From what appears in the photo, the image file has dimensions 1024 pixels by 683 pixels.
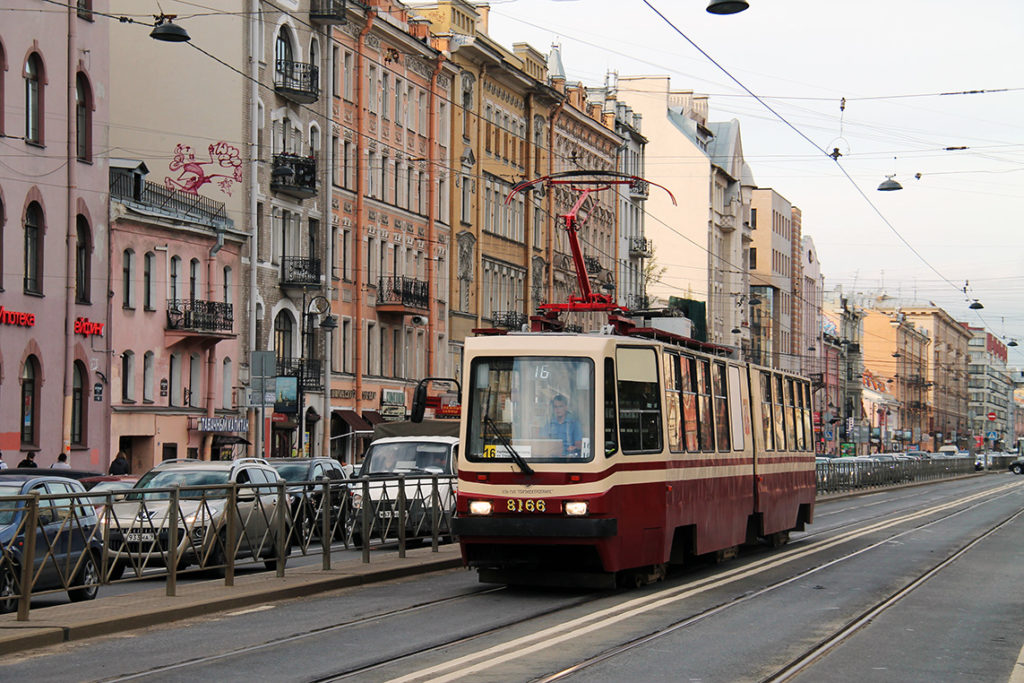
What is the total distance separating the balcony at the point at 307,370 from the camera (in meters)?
52.6

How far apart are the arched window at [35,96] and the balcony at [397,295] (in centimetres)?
2111

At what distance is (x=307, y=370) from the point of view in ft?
176

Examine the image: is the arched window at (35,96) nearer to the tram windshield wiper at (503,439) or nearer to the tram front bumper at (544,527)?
the tram windshield wiper at (503,439)

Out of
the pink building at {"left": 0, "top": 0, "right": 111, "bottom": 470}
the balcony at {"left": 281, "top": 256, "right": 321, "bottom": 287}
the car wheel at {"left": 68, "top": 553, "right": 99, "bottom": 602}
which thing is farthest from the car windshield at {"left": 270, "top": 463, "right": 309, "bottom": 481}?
the balcony at {"left": 281, "top": 256, "right": 321, "bottom": 287}

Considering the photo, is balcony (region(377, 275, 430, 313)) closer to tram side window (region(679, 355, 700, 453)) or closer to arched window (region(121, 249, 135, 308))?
arched window (region(121, 249, 135, 308))

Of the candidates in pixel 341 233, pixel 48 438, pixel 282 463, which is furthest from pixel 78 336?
pixel 341 233

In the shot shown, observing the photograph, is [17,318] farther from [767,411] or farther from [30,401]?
[767,411]

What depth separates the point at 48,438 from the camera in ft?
129

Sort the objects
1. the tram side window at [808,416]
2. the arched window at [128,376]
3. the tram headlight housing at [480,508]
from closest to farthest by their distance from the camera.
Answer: the tram headlight housing at [480,508] → the tram side window at [808,416] → the arched window at [128,376]

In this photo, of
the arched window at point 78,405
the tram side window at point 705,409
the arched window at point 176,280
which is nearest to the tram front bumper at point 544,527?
the tram side window at point 705,409

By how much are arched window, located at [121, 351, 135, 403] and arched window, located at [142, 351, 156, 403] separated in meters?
0.71

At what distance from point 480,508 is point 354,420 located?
128 ft

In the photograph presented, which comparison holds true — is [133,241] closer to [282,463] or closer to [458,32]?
[282,463]

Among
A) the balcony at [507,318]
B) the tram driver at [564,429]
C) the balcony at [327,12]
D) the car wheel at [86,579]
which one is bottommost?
the car wheel at [86,579]
